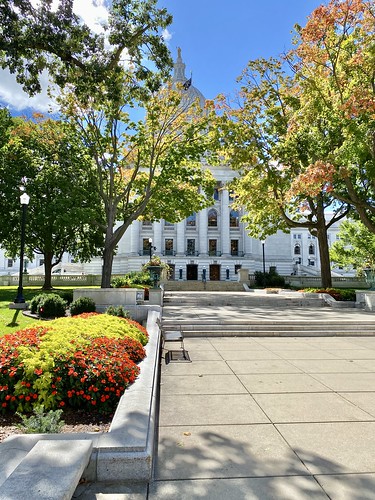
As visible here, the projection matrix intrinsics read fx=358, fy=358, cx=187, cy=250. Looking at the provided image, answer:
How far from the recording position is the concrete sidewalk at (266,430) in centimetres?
322

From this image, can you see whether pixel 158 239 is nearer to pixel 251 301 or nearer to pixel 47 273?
pixel 47 273

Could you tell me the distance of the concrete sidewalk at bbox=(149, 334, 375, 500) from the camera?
10.6 feet

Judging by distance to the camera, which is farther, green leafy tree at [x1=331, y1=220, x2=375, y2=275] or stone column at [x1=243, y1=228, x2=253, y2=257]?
stone column at [x1=243, y1=228, x2=253, y2=257]

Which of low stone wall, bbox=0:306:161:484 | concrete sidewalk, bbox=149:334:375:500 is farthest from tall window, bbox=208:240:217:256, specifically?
low stone wall, bbox=0:306:161:484

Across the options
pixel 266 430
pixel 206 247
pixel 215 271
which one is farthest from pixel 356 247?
pixel 266 430

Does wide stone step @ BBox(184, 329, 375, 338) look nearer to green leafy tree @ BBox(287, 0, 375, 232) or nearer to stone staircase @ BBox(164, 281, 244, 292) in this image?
green leafy tree @ BBox(287, 0, 375, 232)

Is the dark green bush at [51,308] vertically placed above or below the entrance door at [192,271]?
below

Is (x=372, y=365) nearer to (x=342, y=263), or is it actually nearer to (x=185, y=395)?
(x=185, y=395)

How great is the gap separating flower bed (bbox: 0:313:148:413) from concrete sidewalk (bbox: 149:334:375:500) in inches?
34.8

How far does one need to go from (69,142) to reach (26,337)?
18.3 metres

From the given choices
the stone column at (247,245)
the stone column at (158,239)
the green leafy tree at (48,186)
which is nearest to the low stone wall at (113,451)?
the green leafy tree at (48,186)

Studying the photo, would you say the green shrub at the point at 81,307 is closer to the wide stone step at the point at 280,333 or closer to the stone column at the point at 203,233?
the wide stone step at the point at 280,333

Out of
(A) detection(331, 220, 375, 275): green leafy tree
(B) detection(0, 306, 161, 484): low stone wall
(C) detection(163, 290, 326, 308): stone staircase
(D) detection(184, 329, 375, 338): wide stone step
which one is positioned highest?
(A) detection(331, 220, 375, 275): green leafy tree

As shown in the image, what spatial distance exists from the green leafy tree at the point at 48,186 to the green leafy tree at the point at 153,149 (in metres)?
1.96
